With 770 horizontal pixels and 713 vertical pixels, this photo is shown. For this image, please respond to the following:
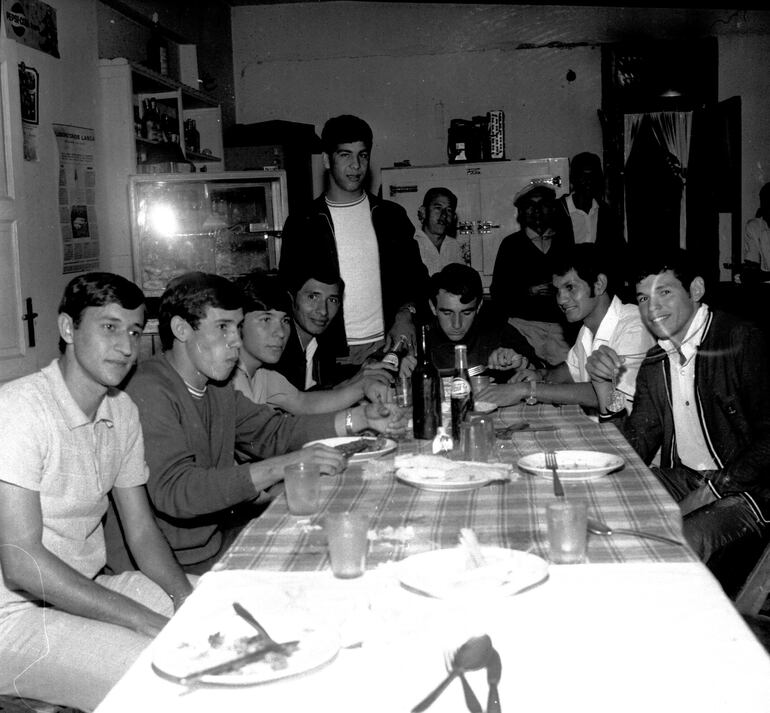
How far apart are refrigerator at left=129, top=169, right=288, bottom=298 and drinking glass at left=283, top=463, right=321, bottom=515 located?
3.59 m

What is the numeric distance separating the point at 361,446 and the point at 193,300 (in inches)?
23.5

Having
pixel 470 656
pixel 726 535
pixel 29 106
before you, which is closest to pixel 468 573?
pixel 470 656

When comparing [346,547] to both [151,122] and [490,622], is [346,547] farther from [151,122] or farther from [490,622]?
[151,122]

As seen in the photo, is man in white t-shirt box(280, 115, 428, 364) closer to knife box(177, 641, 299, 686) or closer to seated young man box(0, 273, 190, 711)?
seated young man box(0, 273, 190, 711)

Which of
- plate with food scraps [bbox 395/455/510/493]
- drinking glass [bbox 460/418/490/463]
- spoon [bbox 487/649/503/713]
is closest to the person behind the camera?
spoon [bbox 487/649/503/713]

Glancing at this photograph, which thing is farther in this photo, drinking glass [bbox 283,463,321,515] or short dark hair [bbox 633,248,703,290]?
short dark hair [bbox 633,248,703,290]

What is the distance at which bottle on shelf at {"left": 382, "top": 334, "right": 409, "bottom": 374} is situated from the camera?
11.7ft

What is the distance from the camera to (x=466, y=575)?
53.6 inches

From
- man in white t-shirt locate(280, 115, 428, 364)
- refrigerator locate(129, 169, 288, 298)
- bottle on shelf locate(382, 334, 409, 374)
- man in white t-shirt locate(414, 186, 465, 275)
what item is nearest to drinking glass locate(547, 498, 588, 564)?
bottle on shelf locate(382, 334, 409, 374)

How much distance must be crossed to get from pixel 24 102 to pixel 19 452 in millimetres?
3073

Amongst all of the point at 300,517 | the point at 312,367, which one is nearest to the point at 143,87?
the point at 312,367

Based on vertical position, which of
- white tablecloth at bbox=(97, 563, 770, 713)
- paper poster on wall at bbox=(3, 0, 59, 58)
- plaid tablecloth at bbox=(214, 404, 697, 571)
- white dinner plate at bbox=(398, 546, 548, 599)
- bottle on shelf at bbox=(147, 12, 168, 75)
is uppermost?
bottle on shelf at bbox=(147, 12, 168, 75)

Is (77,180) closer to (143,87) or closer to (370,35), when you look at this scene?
(143,87)

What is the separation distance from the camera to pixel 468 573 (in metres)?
1.37
